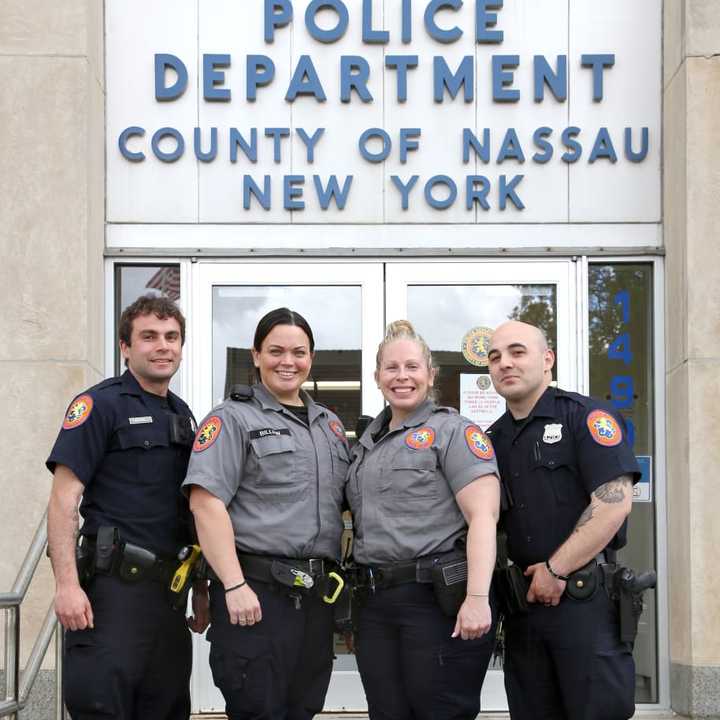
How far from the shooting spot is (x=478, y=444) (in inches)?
162

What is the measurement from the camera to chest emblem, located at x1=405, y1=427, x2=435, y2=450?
4.12 meters

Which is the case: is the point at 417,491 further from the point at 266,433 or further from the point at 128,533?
the point at 128,533

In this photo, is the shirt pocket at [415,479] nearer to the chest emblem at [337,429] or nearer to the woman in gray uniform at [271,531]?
the woman in gray uniform at [271,531]

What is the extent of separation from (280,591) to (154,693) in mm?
633

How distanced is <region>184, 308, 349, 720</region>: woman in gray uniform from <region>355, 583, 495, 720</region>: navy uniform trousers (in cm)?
20

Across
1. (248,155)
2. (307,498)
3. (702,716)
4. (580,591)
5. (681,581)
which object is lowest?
(702,716)

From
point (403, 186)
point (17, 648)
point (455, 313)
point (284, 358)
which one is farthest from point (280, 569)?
point (403, 186)

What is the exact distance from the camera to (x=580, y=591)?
159 inches

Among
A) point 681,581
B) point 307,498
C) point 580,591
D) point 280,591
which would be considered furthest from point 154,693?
point 681,581

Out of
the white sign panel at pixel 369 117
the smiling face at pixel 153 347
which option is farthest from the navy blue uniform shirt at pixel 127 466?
the white sign panel at pixel 369 117

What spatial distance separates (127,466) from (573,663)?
174cm

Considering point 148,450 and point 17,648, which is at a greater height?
point 148,450

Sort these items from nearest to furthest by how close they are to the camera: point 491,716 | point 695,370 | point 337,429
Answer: point 337,429, point 695,370, point 491,716

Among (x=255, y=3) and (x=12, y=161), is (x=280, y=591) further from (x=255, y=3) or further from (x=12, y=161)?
(x=255, y=3)
